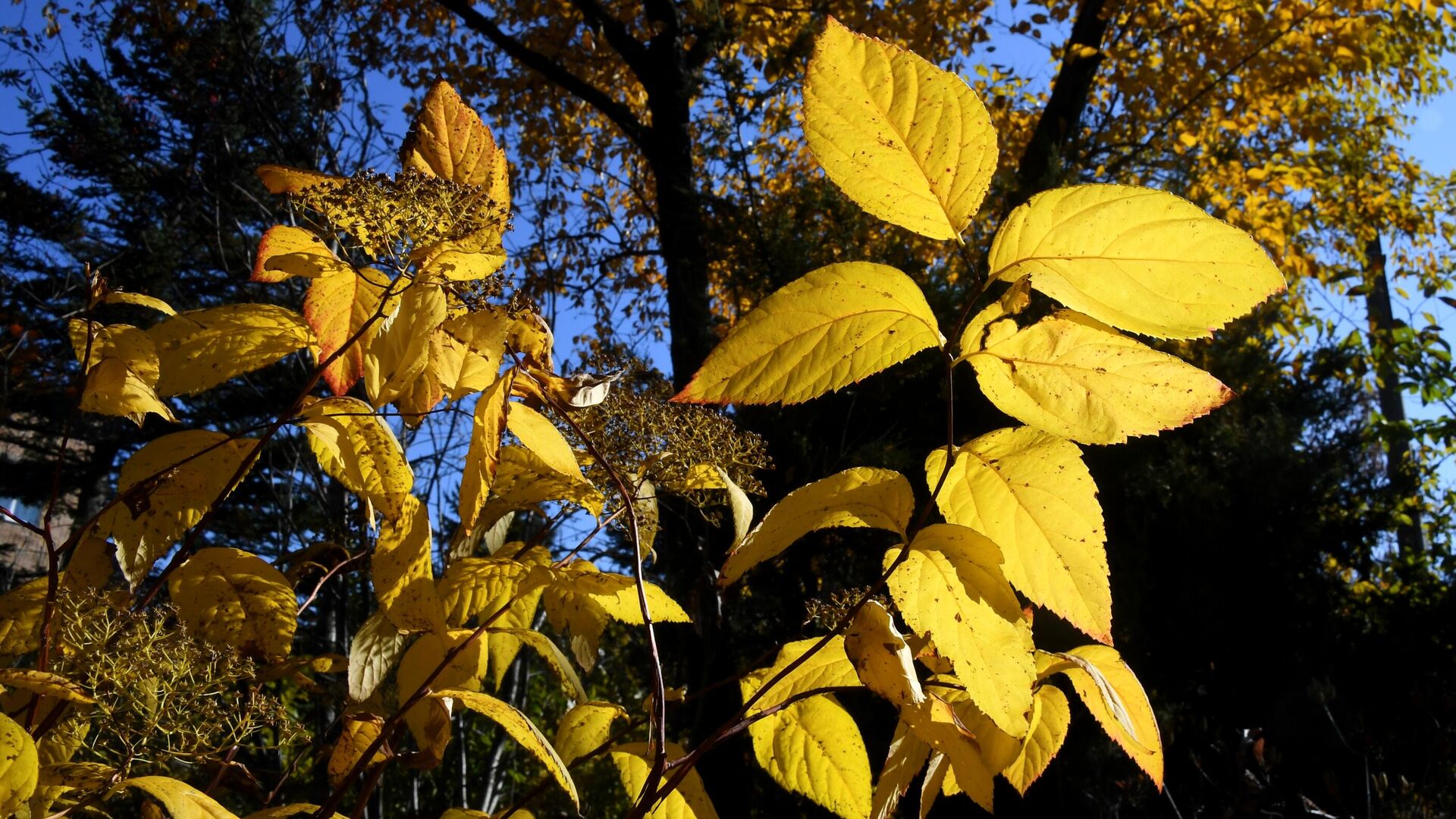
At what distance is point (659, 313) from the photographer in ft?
24.5

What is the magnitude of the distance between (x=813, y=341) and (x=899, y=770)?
34 centimetres

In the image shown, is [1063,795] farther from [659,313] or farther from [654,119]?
[659,313]

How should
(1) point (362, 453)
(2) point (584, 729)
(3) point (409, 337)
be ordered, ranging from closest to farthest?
(3) point (409, 337) → (1) point (362, 453) → (2) point (584, 729)

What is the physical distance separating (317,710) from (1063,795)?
281 cm

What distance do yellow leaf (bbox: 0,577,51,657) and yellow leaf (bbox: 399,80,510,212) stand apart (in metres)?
0.40

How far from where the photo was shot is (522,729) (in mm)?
594

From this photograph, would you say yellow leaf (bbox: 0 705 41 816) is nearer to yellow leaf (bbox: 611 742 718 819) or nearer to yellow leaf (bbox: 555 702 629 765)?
yellow leaf (bbox: 611 742 718 819)

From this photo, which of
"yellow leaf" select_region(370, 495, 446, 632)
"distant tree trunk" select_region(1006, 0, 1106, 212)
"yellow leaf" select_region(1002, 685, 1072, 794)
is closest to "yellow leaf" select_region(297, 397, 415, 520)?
"yellow leaf" select_region(370, 495, 446, 632)

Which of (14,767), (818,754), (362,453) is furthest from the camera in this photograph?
(818,754)

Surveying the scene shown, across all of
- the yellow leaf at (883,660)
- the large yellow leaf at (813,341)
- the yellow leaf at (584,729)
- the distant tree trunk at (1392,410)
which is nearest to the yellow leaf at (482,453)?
the large yellow leaf at (813,341)

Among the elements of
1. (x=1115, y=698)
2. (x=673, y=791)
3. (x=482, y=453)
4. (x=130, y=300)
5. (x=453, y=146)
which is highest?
(x=453, y=146)

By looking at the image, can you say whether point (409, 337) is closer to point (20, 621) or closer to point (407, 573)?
point (407, 573)

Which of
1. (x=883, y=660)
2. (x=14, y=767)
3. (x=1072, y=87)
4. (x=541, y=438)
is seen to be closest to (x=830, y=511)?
(x=883, y=660)

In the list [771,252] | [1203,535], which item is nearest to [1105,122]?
[1203,535]
